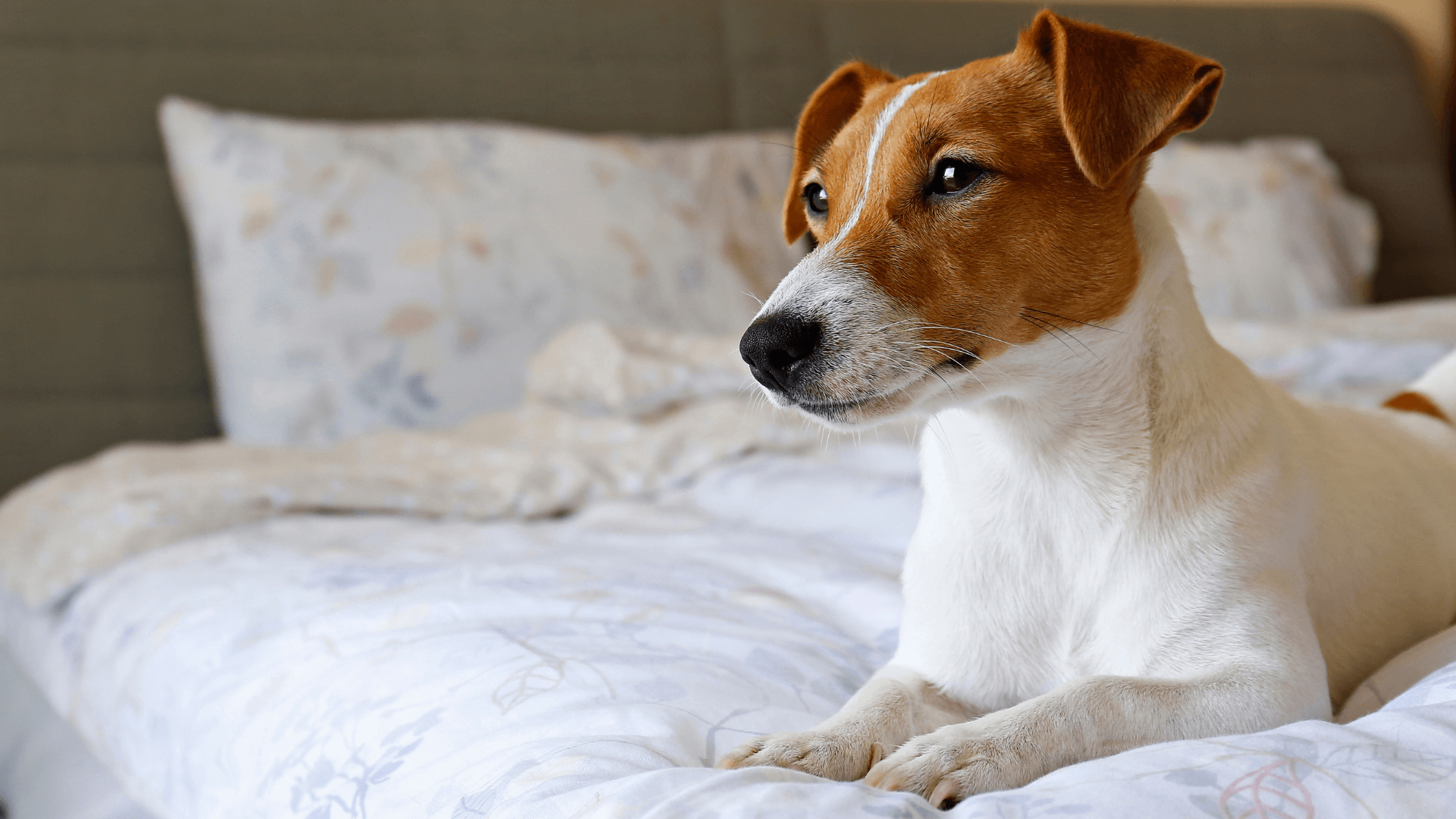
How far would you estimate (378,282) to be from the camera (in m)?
2.17

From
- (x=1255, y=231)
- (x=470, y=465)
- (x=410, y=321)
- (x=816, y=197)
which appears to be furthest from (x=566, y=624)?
(x=1255, y=231)

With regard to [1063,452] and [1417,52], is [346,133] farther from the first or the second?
[1417,52]

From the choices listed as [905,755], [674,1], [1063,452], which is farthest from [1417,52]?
[905,755]

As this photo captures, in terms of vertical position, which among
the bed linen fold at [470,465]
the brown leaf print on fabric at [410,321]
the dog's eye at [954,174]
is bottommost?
the bed linen fold at [470,465]

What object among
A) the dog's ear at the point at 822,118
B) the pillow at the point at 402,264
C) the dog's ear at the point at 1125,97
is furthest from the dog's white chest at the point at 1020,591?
the pillow at the point at 402,264

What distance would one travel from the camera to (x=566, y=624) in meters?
1.02

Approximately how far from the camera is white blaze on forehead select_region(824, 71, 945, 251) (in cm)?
93

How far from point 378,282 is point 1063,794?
186 centimetres

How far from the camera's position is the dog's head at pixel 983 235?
83 centimetres

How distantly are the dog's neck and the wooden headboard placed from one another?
2.07 m

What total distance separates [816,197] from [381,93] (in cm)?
186

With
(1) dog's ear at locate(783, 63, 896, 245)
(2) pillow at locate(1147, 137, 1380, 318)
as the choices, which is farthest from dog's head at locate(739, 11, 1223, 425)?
(2) pillow at locate(1147, 137, 1380, 318)

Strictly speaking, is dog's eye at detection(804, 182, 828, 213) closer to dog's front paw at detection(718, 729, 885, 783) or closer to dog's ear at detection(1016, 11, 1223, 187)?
dog's ear at detection(1016, 11, 1223, 187)

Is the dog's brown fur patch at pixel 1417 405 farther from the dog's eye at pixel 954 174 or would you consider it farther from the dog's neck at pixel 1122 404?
the dog's eye at pixel 954 174
